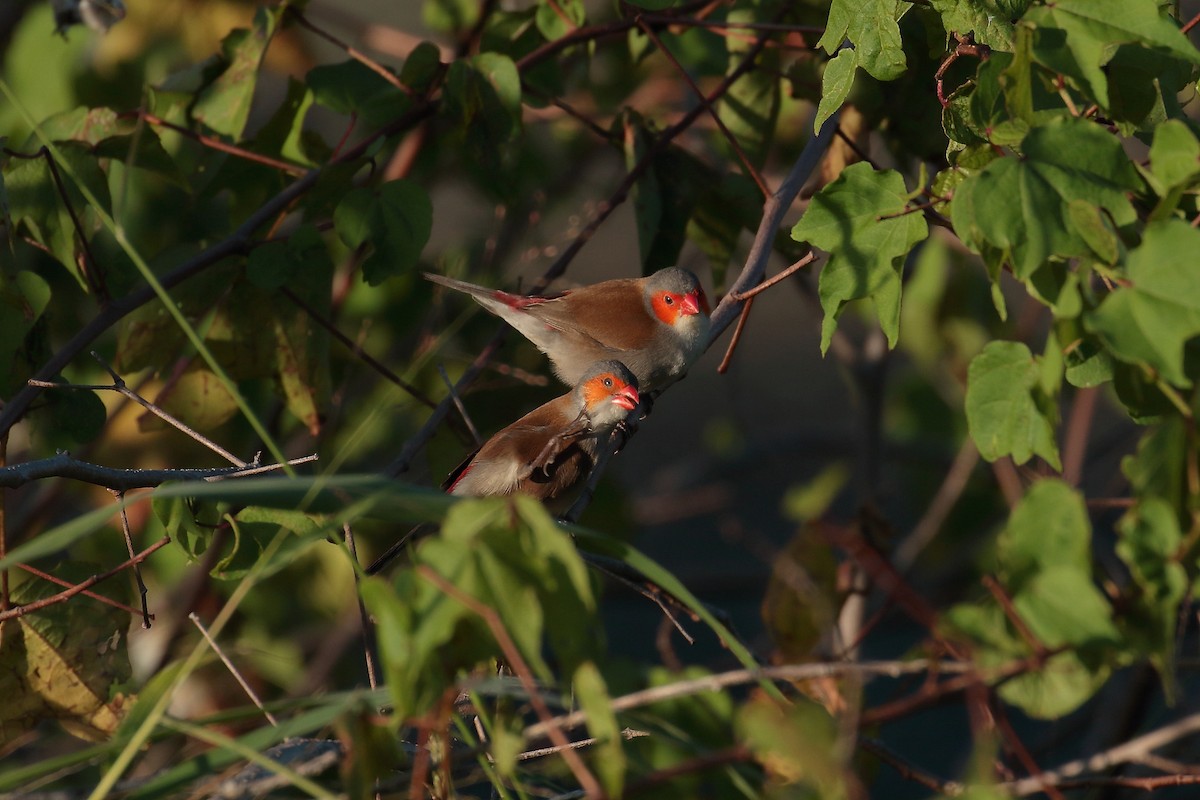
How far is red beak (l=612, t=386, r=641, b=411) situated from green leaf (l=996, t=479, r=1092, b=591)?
2.13 m

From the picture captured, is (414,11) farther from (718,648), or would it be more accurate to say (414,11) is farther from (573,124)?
(718,648)

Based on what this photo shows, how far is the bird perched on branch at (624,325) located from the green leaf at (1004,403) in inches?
84.3

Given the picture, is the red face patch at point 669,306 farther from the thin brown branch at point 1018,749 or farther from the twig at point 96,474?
the thin brown branch at point 1018,749

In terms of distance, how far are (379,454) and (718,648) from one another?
2.39 m

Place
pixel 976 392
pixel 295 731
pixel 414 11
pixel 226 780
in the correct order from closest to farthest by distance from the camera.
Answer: pixel 295 731 < pixel 226 780 < pixel 976 392 < pixel 414 11

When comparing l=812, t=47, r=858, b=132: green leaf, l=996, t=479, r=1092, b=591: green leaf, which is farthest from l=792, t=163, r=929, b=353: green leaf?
l=996, t=479, r=1092, b=591: green leaf

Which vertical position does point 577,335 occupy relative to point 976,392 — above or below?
below

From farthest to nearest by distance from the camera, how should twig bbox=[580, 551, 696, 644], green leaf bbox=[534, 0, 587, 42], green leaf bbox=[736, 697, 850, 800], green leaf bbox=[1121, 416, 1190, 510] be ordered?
1. green leaf bbox=[534, 0, 587, 42]
2. twig bbox=[580, 551, 696, 644]
3. green leaf bbox=[1121, 416, 1190, 510]
4. green leaf bbox=[736, 697, 850, 800]

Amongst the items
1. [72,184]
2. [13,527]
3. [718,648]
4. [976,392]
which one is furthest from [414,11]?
[976,392]

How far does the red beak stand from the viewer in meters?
3.61

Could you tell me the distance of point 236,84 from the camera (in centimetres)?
312

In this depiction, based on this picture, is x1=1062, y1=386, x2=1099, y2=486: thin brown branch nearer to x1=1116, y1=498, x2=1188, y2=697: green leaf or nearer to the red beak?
the red beak

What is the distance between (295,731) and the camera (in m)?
1.41

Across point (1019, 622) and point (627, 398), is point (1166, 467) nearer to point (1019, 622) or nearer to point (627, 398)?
point (1019, 622)
